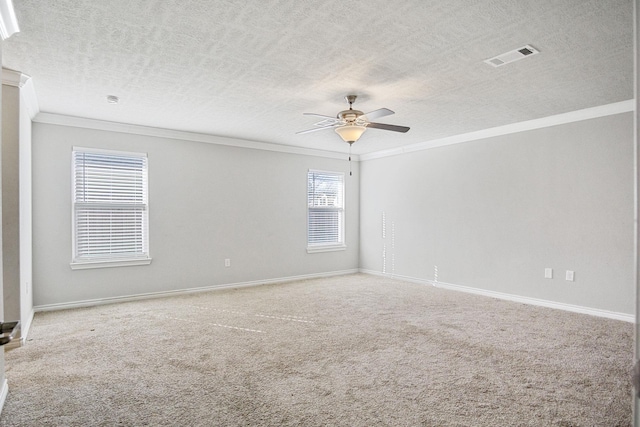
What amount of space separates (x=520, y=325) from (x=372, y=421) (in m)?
2.57

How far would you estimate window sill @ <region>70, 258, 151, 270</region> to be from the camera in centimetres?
468

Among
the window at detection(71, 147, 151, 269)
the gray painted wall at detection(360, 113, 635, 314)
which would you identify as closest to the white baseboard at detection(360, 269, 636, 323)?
the gray painted wall at detection(360, 113, 635, 314)

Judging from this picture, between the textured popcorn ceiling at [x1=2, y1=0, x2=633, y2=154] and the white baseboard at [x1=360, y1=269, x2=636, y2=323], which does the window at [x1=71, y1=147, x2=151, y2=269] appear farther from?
the white baseboard at [x1=360, y1=269, x2=636, y2=323]

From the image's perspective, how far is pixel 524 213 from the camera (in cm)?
500

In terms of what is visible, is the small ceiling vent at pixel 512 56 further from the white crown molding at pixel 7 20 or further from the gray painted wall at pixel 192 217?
the gray painted wall at pixel 192 217

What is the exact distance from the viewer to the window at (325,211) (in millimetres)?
6910

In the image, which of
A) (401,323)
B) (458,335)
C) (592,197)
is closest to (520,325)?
(458,335)

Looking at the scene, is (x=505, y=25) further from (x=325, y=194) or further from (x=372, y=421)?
(x=325, y=194)

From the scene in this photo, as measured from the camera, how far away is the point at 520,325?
12.9ft

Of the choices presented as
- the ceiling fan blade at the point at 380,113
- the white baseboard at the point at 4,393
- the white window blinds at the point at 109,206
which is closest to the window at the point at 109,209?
the white window blinds at the point at 109,206

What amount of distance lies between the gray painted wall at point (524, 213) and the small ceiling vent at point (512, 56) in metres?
2.15

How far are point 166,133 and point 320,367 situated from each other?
13.3 feet

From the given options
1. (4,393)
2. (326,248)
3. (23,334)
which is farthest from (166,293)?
(4,393)

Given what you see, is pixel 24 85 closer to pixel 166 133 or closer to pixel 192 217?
pixel 166 133
